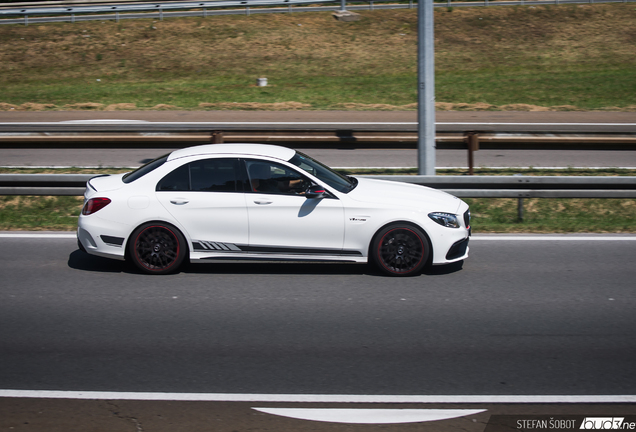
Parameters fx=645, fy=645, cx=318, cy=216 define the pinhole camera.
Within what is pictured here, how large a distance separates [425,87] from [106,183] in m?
5.27

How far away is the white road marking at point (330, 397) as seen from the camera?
188 inches

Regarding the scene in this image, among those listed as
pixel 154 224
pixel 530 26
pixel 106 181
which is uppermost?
Result: pixel 530 26

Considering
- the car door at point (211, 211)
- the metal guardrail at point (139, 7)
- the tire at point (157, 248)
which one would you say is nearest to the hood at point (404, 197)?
the car door at point (211, 211)

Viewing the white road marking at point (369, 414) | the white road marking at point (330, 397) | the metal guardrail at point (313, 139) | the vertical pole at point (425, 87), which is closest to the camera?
the white road marking at point (369, 414)

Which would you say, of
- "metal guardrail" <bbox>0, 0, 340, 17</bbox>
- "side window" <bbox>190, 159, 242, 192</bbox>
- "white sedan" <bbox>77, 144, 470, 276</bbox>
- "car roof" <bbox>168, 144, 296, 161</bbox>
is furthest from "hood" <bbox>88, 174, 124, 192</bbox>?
"metal guardrail" <bbox>0, 0, 340, 17</bbox>

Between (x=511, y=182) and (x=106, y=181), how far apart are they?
Result: 6.01 m

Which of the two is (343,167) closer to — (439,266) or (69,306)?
(439,266)

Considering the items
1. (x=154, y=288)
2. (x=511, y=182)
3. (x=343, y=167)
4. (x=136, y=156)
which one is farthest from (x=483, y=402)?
(x=136, y=156)

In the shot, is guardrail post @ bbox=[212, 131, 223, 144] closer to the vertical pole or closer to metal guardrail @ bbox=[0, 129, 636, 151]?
metal guardrail @ bbox=[0, 129, 636, 151]

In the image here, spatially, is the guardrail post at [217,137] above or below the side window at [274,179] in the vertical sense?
above

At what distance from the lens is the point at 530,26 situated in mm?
33719

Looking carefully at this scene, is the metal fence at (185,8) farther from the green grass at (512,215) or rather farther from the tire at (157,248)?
the tire at (157,248)

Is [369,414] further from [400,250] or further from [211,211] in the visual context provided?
[211,211]

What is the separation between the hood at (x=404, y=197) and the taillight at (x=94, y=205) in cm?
282
